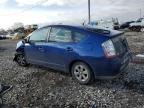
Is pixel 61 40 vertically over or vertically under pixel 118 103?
over

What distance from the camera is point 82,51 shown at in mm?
7285

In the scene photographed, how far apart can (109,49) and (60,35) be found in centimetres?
178

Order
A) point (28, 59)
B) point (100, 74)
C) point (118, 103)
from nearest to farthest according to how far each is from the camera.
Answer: point (118, 103)
point (100, 74)
point (28, 59)

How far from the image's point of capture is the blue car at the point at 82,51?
276 inches

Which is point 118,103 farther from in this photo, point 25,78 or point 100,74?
point 25,78

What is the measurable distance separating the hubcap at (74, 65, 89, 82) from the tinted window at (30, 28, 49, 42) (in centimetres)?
161

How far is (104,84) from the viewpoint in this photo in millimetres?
7578

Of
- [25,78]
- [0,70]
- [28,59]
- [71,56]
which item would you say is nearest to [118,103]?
[71,56]

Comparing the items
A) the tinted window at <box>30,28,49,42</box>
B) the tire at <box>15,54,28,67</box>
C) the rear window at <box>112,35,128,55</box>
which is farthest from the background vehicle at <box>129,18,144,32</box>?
the rear window at <box>112,35,128,55</box>

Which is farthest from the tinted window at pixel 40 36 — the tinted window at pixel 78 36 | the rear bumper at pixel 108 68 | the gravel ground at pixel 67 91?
the rear bumper at pixel 108 68

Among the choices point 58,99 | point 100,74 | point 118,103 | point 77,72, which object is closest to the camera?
point 118,103

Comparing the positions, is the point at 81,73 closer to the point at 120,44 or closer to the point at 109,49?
the point at 109,49

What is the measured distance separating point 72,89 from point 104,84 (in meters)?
0.98

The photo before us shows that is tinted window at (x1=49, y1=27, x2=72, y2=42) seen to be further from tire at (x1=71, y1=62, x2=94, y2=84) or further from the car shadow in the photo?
the car shadow
